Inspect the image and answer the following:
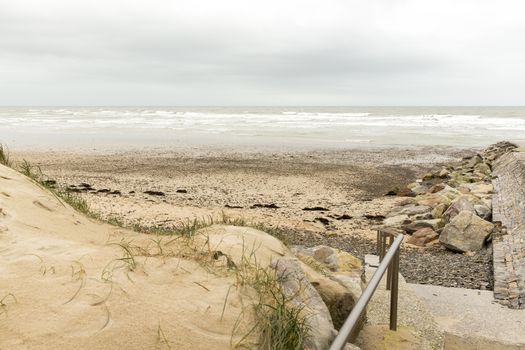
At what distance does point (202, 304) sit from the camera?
259cm

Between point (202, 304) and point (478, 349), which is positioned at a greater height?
point (202, 304)

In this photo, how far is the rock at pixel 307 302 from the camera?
265 cm

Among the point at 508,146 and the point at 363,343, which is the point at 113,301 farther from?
the point at 508,146

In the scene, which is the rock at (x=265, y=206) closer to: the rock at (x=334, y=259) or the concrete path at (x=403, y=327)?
the rock at (x=334, y=259)

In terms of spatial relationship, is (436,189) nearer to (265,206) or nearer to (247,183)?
(265,206)

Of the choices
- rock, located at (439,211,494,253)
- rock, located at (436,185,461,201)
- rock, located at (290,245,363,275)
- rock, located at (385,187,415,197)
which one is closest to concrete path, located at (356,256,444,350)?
rock, located at (290,245,363,275)

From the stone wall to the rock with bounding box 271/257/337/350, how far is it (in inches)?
112

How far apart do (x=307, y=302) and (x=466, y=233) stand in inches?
222

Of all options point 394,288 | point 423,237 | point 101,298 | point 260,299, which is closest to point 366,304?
point 260,299

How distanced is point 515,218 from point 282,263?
601cm

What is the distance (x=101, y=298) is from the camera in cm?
245

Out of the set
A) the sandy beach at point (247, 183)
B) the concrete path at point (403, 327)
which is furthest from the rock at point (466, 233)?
the concrete path at point (403, 327)

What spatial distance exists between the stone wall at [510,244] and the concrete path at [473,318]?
183mm

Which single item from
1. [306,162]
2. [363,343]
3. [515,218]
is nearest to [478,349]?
[363,343]
